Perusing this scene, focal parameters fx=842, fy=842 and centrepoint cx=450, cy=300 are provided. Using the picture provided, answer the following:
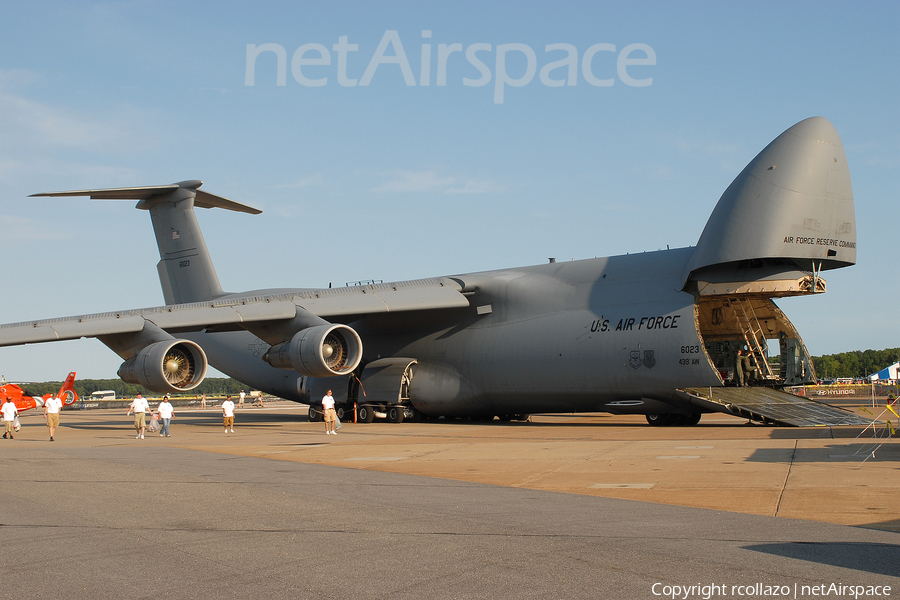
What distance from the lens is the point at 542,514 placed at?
7.90 m

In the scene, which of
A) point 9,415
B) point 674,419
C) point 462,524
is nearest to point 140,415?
point 9,415

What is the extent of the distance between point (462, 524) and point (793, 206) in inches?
574

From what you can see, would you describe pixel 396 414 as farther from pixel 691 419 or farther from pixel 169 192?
pixel 169 192

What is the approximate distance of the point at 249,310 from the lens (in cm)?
2264

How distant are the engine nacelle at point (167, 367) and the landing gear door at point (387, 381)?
6.06 meters

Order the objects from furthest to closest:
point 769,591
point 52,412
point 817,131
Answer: point 52,412 → point 817,131 → point 769,591

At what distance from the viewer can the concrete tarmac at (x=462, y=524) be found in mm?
5203

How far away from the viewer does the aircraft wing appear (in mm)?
21266

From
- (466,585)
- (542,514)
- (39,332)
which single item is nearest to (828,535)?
(542,514)

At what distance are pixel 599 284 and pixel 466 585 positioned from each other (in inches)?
726

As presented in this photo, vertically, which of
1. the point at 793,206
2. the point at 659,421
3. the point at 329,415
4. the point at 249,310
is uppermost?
the point at 793,206

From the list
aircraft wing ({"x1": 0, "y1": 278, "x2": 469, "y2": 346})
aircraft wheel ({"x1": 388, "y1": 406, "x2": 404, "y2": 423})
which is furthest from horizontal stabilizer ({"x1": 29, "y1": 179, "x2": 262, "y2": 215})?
aircraft wheel ({"x1": 388, "y1": 406, "x2": 404, "y2": 423})

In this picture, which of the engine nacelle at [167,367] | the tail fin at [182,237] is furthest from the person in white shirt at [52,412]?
the tail fin at [182,237]

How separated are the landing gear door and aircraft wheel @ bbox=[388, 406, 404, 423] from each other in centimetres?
23
